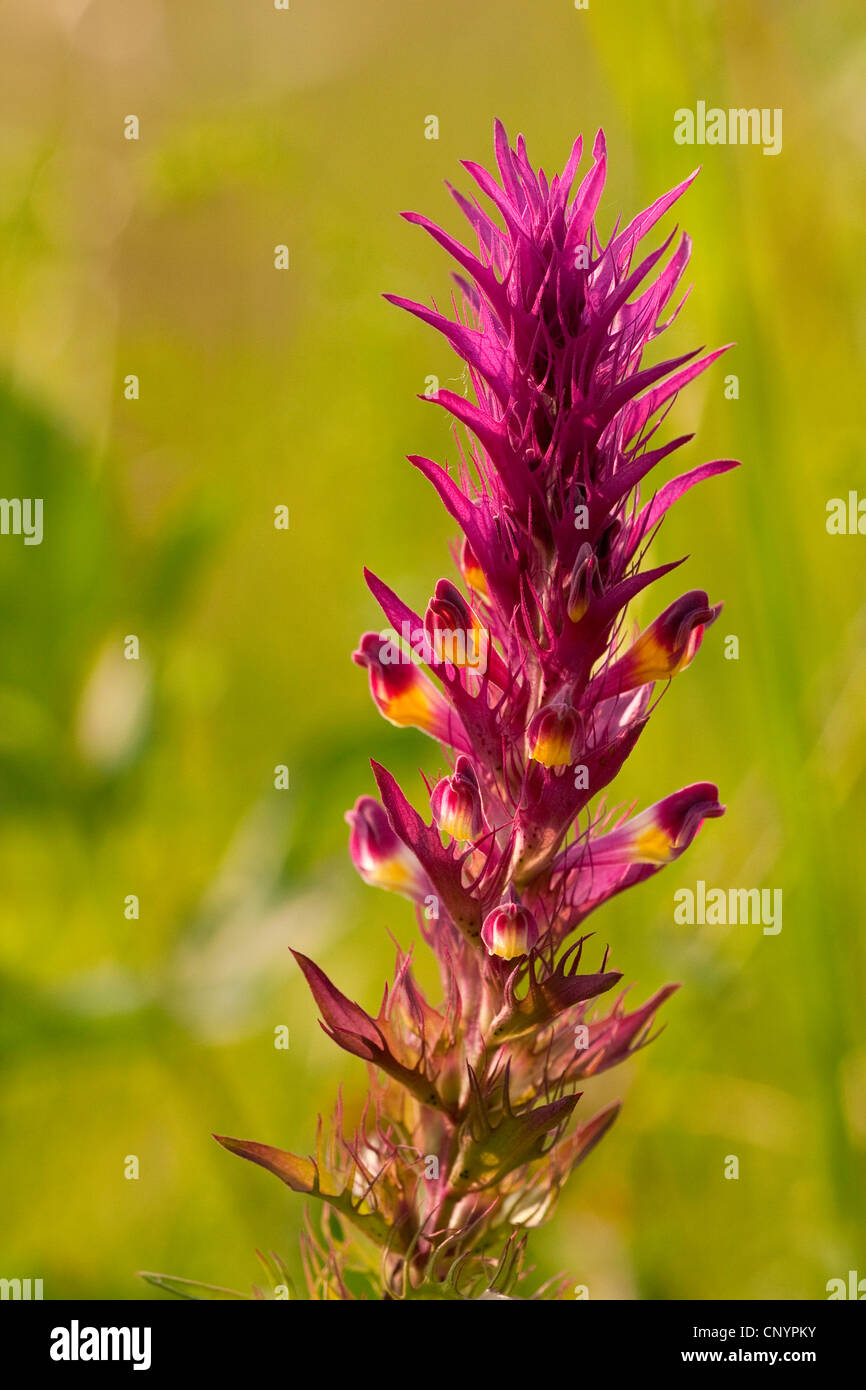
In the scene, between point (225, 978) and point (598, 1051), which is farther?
point (225, 978)

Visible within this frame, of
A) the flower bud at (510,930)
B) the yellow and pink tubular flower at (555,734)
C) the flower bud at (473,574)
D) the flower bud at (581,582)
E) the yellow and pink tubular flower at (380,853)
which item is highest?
the flower bud at (473,574)

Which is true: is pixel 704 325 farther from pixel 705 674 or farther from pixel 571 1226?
pixel 571 1226

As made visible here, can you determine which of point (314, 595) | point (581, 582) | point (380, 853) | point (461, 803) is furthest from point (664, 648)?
point (314, 595)

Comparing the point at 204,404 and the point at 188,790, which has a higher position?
the point at 204,404

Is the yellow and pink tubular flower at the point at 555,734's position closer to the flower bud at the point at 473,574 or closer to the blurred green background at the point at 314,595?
the flower bud at the point at 473,574

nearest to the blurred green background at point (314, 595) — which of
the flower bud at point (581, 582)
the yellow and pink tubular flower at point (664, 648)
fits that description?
the yellow and pink tubular flower at point (664, 648)

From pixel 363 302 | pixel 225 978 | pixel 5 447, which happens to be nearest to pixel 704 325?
pixel 363 302
